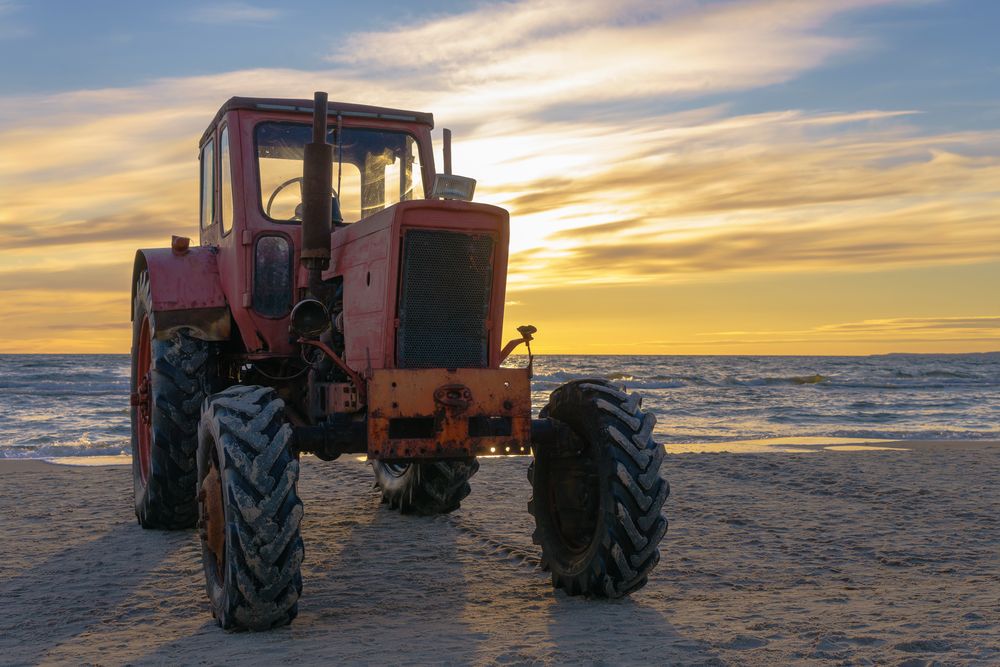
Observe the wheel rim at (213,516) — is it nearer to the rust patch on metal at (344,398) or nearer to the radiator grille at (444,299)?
the rust patch on metal at (344,398)

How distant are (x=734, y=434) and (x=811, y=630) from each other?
13829mm

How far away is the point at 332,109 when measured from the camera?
667cm

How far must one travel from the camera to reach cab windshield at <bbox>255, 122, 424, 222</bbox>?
660 centimetres

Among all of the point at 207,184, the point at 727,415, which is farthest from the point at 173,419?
the point at 727,415

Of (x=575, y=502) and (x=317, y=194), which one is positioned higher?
(x=317, y=194)

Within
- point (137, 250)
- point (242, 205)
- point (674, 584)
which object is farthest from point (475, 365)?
point (137, 250)

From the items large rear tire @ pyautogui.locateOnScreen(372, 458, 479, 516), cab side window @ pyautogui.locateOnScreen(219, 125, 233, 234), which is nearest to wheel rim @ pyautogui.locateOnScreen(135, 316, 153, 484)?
cab side window @ pyautogui.locateOnScreen(219, 125, 233, 234)

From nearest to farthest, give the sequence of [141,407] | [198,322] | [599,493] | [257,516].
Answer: [257,516] < [599,493] < [198,322] < [141,407]

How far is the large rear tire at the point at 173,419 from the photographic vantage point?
6.89 m

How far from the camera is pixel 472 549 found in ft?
22.1

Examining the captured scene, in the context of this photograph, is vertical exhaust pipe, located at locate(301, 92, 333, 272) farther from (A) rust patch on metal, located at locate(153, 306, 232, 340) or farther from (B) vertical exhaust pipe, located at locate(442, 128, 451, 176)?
(A) rust patch on metal, located at locate(153, 306, 232, 340)

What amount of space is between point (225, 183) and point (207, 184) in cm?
90

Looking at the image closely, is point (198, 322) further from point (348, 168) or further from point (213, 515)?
point (213, 515)

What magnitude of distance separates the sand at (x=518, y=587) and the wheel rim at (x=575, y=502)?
323mm
